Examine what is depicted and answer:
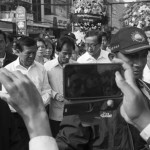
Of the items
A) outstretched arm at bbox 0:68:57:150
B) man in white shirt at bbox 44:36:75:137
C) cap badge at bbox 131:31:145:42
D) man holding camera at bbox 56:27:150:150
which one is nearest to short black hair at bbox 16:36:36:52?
man in white shirt at bbox 44:36:75:137

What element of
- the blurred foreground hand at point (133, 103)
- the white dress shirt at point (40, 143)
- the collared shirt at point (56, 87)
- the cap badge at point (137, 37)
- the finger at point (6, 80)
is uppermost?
the cap badge at point (137, 37)

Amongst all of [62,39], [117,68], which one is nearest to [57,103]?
[62,39]

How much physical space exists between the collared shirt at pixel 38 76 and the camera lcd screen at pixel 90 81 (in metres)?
2.66

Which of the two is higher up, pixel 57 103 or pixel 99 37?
pixel 99 37

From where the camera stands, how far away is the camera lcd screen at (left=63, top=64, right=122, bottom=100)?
113 centimetres

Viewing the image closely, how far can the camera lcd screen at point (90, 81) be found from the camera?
113cm

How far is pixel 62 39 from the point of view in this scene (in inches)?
171

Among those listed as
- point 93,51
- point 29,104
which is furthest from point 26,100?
point 93,51

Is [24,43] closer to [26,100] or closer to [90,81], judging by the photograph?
[90,81]

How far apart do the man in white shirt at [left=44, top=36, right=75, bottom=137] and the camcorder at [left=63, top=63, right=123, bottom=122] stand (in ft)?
9.14

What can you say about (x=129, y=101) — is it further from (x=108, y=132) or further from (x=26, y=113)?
(x=108, y=132)

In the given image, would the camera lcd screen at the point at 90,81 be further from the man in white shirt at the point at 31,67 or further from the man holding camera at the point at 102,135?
the man in white shirt at the point at 31,67

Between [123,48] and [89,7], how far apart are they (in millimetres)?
5995

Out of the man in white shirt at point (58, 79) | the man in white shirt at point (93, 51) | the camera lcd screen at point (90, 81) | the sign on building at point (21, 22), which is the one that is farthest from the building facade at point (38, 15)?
the camera lcd screen at point (90, 81)
